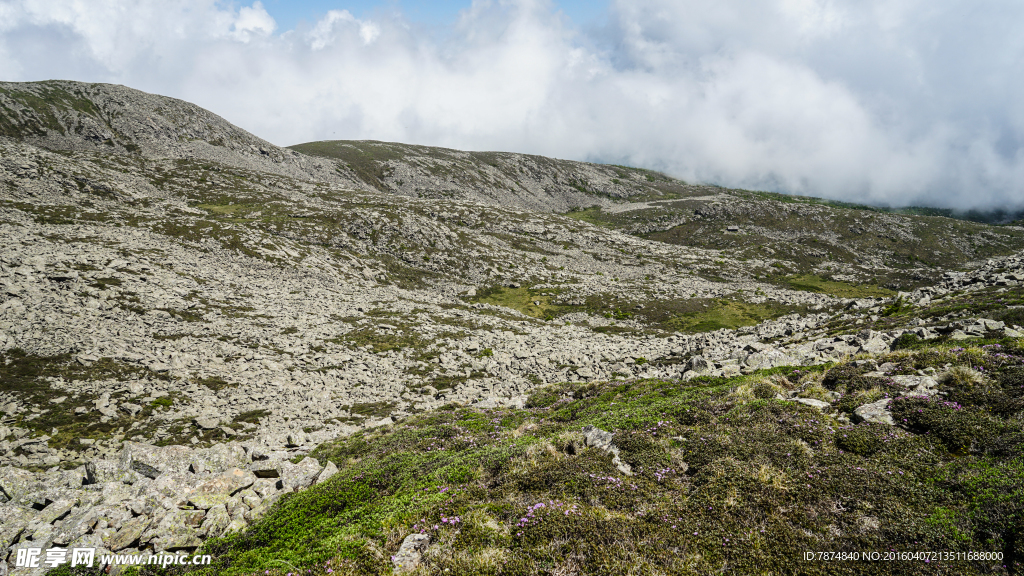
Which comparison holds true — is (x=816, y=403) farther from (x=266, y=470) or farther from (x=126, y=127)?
(x=126, y=127)

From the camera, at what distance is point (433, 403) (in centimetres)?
2716

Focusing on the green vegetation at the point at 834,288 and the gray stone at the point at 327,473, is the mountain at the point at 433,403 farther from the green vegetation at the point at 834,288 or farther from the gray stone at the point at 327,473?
the green vegetation at the point at 834,288

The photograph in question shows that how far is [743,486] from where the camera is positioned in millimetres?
9133

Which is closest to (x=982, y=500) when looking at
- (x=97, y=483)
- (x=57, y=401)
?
(x=97, y=483)

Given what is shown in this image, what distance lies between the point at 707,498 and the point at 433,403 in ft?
70.4

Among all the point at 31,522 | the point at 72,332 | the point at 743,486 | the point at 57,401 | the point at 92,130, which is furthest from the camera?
the point at 92,130

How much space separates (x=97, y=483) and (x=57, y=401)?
1238cm

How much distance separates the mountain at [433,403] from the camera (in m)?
8.37

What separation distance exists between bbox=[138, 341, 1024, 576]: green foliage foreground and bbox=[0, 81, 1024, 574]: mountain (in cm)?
8

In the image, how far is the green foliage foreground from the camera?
7102mm

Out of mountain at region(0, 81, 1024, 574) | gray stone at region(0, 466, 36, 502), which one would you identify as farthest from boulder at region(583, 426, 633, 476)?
gray stone at region(0, 466, 36, 502)

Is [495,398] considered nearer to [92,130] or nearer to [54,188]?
[54,188]

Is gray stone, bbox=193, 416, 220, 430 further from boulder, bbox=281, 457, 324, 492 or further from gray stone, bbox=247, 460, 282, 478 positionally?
boulder, bbox=281, 457, 324, 492

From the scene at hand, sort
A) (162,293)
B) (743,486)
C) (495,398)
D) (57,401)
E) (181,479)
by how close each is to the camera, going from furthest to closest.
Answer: (162,293) → (495,398) → (57,401) → (181,479) → (743,486)
